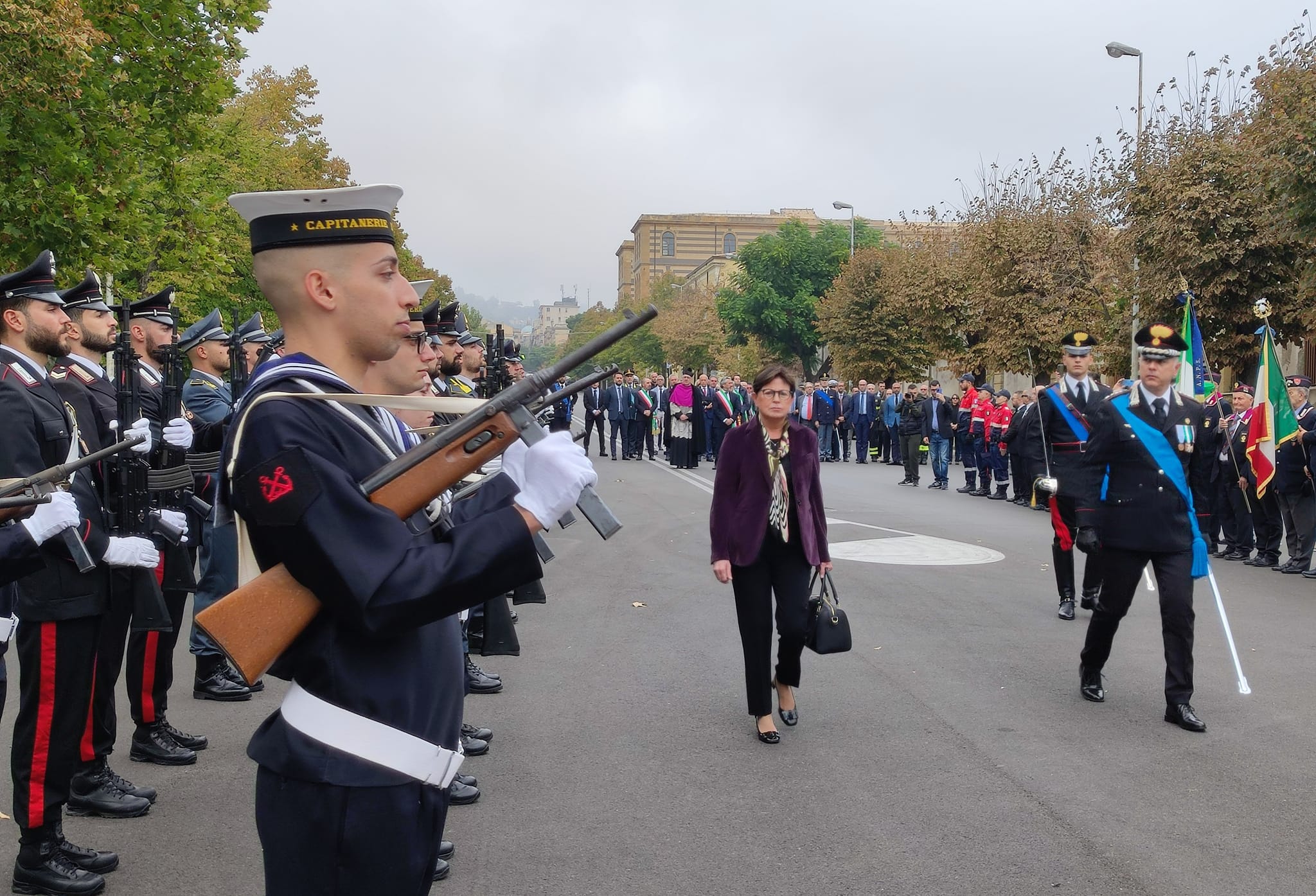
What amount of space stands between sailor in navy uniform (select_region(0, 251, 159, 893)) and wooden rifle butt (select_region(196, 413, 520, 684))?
2501 millimetres

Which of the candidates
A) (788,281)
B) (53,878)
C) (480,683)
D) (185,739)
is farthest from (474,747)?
(788,281)

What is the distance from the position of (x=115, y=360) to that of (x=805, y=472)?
3.82 metres

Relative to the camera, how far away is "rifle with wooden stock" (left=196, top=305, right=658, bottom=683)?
2.18 m

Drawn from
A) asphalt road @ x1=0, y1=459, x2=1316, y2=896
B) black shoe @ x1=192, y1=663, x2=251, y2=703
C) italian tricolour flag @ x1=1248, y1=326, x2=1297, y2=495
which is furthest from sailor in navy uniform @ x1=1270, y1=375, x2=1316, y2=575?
black shoe @ x1=192, y1=663, x2=251, y2=703

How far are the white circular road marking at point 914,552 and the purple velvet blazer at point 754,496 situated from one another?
557 cm

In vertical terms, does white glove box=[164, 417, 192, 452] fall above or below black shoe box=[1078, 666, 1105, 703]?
above

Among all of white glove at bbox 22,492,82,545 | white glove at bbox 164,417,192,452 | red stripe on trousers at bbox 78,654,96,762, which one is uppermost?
white glove at bbox 164,417,192,452

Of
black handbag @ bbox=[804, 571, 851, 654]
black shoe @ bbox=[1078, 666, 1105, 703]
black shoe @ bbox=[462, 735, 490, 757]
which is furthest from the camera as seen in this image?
black shoe @ bbox=[1078, 666, 1105, 703]

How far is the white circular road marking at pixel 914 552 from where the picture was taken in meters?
12.7

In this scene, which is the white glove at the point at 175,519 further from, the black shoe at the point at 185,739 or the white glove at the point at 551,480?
the white glove at the point at 551,480

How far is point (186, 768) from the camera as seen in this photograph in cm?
583

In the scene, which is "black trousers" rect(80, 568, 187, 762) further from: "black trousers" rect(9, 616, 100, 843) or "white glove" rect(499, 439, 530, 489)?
"white glove" rect(499, 439, 530, 489)

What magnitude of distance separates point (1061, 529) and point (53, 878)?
26.8 ft

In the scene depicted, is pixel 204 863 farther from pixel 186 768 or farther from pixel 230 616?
pixel 230 616
